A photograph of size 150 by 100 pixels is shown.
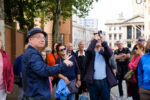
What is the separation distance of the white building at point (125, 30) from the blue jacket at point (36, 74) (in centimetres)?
10734

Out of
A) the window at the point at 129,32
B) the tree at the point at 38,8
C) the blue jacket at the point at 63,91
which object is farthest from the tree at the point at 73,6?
the window at the point at 129,32

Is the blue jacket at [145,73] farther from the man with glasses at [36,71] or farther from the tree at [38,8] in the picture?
the tree at [38,8]

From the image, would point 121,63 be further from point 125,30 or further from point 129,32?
point 129,32

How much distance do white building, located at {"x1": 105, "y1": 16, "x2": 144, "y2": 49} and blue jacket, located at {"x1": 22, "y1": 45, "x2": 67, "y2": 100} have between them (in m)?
107

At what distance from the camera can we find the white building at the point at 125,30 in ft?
371

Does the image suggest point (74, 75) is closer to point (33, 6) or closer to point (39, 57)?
point (39, 57)

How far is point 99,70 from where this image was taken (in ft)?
16.8

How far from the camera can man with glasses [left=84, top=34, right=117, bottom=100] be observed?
5121 mm

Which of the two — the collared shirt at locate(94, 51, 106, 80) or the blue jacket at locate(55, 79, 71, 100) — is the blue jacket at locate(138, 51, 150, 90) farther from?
the blue jacket at locate(55, 79, 71, 100)

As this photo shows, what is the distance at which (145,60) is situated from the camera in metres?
4.28

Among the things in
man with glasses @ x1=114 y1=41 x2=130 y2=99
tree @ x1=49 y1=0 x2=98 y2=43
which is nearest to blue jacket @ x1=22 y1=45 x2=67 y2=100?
man with glasses @ x1=114 y1=41 x2=130 y2=99

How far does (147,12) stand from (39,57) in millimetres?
51750

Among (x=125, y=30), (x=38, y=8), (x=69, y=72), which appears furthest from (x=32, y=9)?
(x=125, y=30)

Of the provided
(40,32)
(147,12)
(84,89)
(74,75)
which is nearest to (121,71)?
(84,89)
